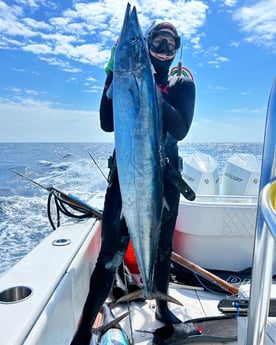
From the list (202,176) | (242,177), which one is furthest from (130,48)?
(242,177)

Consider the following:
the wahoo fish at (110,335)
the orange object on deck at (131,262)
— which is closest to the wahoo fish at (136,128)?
the wahoo fish at (110,335)

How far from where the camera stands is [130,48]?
3.62 feet

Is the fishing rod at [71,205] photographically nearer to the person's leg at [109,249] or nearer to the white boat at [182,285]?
the white boat at [182,285]

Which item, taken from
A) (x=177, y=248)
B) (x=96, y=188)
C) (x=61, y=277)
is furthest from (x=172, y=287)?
(x=96, y=188)

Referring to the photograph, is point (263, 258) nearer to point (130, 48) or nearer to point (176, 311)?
point (130, 48)

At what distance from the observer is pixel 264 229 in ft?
2.58

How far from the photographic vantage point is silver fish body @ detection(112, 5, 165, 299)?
3.61 ft

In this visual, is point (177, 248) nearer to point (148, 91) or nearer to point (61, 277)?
point (61, 277)

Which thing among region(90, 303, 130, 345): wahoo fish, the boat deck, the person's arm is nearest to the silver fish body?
the person's arm

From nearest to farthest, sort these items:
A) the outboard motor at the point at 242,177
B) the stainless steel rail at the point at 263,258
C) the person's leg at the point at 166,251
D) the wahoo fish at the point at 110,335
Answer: the stainless steel rail at the point at 263,258 → the wahoo fish at the point at 110,335 → the person's leg at the point at 166,251 → the outboard motor at the point at 242,177

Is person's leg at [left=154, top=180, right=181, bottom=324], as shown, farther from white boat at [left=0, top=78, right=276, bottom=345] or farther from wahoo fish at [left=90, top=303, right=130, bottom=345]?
wahoo fish at [left=90, top=303, right=130, bottom=345]

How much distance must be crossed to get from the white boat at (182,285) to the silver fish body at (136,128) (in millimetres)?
400

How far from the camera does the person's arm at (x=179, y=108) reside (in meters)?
1.41

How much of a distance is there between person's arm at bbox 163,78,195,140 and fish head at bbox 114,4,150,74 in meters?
0.30
